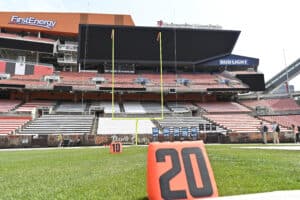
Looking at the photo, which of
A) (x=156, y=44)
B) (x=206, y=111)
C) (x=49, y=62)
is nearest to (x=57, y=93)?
(x=49, y=62)

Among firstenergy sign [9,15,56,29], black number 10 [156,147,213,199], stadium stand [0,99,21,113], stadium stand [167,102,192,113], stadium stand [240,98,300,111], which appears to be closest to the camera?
black number 10 [156,147,213,199]

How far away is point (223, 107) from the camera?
39156mm

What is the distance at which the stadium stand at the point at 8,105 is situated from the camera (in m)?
33.3

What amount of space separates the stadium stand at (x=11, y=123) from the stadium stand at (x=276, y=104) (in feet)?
97.7

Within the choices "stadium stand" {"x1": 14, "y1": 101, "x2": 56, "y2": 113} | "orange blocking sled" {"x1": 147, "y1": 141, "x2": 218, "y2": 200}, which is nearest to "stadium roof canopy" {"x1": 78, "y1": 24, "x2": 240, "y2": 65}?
"stadium stand" {"x1": 14, "y1": 101, "x2": 56, "y2": 113}

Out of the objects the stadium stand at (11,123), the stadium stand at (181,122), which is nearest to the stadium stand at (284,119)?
the stadium stand at (181,122)

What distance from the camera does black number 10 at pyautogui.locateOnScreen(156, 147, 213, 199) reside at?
275 centimetres

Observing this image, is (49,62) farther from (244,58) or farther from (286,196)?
(286,196)

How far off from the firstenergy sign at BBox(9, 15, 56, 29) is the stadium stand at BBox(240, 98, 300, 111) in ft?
104

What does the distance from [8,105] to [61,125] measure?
10293 mm

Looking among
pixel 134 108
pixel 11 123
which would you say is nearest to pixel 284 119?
pixel 134 108

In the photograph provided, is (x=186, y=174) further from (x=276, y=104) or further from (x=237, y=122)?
(x=276, y=104)

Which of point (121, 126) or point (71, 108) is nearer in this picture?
point (121, 126)

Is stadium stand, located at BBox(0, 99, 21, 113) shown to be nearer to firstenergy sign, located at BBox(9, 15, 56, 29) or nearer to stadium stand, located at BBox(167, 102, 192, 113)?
firstenergy sign, located at BBox(9, 15, 56, 29)
